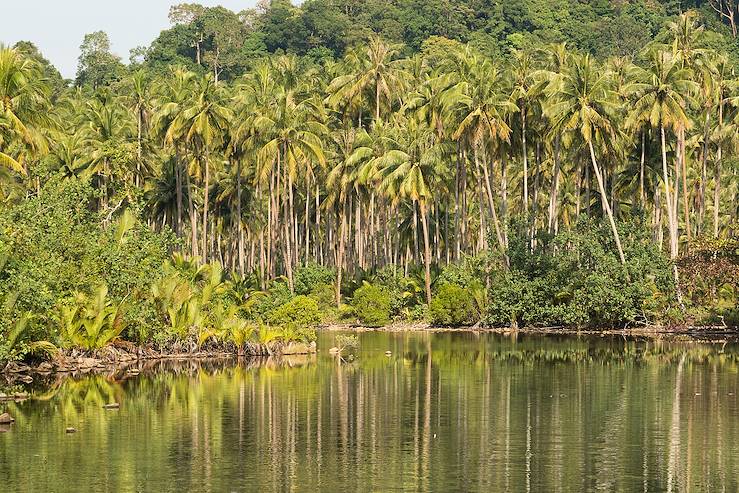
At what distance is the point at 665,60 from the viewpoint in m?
76.4

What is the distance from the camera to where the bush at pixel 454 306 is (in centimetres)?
7994

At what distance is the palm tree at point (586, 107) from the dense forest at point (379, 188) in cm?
17

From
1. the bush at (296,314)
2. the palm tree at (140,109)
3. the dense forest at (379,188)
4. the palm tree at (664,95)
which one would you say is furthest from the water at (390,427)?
the palm tree at (140,109)

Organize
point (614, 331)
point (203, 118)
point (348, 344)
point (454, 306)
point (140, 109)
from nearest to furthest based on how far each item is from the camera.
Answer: point (348, 344) → point (614, 331) → point (454, 306) → point (203, 118) → point (140, 109)

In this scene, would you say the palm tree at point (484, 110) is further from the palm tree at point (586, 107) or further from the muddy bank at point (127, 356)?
the muddy bank at point (127, 356)

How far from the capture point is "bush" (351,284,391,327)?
8331cm

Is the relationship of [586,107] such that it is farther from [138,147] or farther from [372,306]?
[138,147]

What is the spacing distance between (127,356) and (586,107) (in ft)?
108

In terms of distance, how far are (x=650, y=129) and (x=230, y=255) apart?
179 ft

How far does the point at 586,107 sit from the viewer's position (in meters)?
75.4

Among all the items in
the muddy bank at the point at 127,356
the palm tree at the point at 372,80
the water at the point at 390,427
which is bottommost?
the water at the point at 390,427

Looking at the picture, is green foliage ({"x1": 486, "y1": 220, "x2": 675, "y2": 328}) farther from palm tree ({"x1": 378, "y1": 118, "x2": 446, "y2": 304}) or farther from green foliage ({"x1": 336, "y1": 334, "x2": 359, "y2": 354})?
green foliage ({"x1": 336, "y1": 334, "x2": 359, "y2": 354})

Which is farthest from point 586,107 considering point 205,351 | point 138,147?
point 138,147

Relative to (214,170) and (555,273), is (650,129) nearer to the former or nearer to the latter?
(555,273)
